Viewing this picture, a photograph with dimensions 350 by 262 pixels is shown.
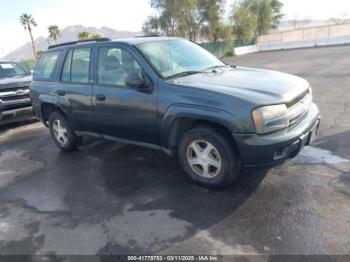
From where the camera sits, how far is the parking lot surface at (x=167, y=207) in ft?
9.89

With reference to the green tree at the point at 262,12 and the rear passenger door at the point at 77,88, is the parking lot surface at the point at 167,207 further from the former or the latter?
the green tree at the point at 262,12

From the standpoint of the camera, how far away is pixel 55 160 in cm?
567

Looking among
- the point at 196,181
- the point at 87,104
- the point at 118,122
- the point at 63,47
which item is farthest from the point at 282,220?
the point at 63,47

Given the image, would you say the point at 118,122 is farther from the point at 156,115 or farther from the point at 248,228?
the point at 248,228

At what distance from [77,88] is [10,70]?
211 inches

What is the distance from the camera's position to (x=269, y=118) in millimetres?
3367

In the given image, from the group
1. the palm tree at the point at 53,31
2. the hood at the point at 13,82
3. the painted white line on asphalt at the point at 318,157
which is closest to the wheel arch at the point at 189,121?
the painted white line on asphalt at the point at 318,157

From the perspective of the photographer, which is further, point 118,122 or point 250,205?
point 118,122

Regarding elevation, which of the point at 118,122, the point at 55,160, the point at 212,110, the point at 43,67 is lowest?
the point at 55,160

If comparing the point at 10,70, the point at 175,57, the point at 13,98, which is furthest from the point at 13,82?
the point at 175,57

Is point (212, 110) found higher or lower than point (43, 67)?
lower

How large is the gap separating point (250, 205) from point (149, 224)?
110cm

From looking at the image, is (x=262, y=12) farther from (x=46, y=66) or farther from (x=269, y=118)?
(x=269, y=118)

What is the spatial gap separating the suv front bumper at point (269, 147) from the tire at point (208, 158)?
0.17 m
